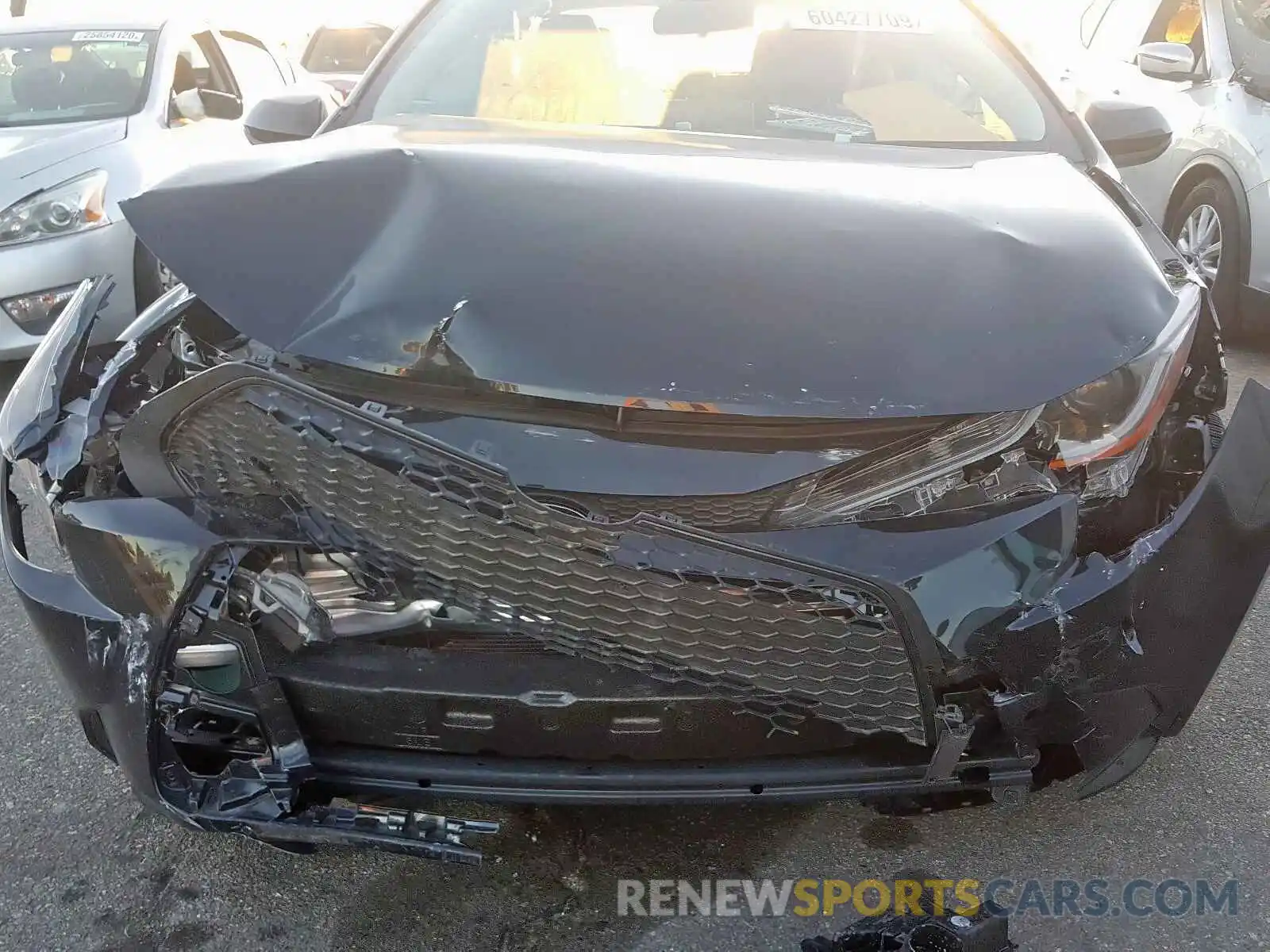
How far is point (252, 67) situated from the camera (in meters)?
6.16

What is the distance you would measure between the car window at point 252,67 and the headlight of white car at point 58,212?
1.45 metres

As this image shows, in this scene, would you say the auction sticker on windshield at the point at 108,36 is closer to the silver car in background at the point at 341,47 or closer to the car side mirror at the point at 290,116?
the car side mirror at the point at 290,116

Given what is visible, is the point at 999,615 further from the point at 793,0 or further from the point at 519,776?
the point at 793,0

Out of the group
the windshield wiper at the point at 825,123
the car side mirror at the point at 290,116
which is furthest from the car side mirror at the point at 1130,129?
the car side mirror at the point at 290,116

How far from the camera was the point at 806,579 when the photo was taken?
1.56m

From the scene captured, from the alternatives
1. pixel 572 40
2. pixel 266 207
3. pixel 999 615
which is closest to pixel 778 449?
pixel 999 615

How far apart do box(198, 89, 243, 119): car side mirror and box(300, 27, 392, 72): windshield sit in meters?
6.44

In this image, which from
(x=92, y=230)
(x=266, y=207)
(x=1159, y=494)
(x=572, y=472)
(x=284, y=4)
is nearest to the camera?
(x=572, y=472)

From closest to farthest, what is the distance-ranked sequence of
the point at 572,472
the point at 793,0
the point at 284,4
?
the point at 572,472 < the point at 793,0 < the point at 284,4

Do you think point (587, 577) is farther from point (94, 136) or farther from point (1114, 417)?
point (94, 136)

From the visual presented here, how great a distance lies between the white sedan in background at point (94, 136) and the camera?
4312 mm

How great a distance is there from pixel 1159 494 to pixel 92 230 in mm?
4172

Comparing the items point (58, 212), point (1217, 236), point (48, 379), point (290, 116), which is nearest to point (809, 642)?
point (48, 379)

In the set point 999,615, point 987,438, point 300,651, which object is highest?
point 987,438
